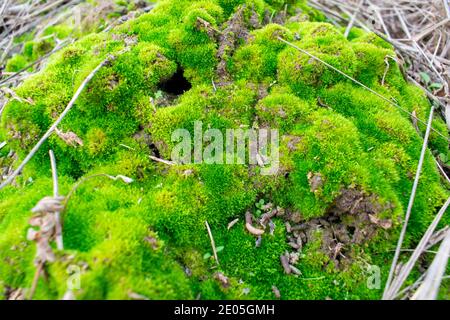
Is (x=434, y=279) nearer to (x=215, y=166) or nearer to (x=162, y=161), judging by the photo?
(x=215, y=166)

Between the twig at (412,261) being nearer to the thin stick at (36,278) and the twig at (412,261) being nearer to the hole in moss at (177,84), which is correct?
the thin stick at (36,278)

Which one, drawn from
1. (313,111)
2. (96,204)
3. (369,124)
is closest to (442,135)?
(369,124)

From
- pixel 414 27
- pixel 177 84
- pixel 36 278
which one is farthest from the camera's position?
pixel 414 27

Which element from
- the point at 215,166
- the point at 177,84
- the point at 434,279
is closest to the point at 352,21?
the point at 177,84

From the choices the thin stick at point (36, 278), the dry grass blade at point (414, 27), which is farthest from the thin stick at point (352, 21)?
the thin stick at point (36, 278)

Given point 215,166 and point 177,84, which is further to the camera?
point 177,84

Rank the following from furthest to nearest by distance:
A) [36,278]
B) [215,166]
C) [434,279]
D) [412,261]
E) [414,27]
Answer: [414,27]
[215,166]
[412,261]
[434,279]
[36,278]

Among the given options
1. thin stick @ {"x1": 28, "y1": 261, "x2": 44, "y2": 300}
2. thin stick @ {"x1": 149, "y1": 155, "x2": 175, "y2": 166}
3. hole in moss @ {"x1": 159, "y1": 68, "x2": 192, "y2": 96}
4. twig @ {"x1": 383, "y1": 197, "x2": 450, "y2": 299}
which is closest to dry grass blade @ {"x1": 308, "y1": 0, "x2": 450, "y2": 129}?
twig @ {"x1": 383, "y1": 197, "x2": 450, "y2": 299}

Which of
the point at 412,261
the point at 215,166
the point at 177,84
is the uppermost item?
the point at 177,84

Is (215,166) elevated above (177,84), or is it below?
below
